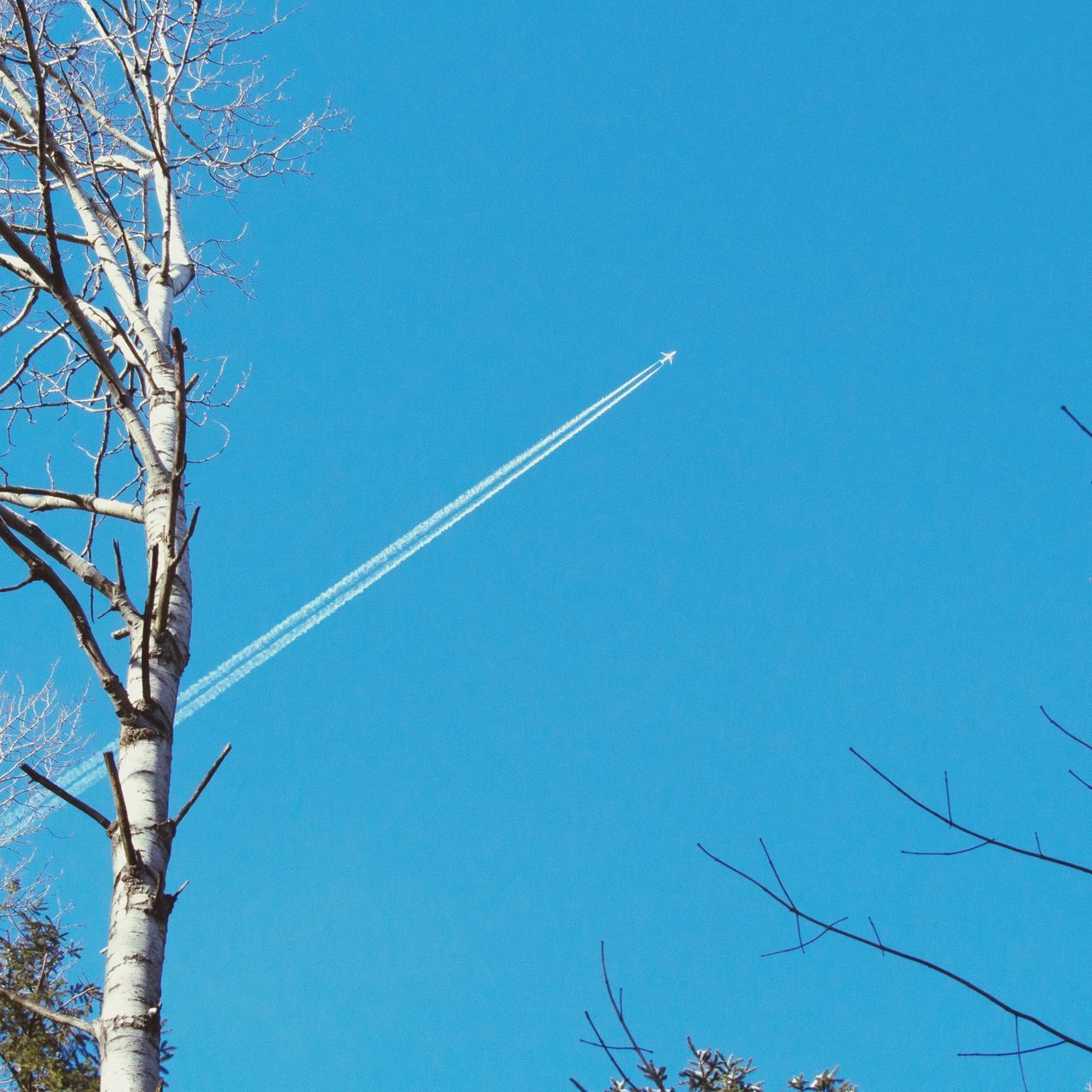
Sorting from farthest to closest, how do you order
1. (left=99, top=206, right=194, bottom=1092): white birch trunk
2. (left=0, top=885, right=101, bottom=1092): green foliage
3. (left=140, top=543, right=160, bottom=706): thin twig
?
1. (left=0, top=885, right=101, bottom=1092): green foliage
2. (left=140, top=543, right=160, bottom=706): thin twig
3. (left=99, top=206, right=194, bottom=1092): white birch trunk

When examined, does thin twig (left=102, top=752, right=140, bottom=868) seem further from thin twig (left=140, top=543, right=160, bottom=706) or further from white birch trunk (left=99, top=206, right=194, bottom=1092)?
thin twig (left=140, top=543, right=160, bottom=706)

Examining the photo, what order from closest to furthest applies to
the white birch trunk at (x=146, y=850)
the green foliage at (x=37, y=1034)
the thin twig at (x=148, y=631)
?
the white birch trunk at (x=146, y=850), the thin twig at (x=148, y=631), the green foliage at (x=37, y=1034)

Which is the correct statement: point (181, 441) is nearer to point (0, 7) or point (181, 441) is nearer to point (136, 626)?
point (136, 626)

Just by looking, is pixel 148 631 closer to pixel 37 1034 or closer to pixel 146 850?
pixel 146 850

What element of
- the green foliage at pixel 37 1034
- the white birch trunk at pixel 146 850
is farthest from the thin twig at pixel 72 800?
the green foliage at pixel 37 1034

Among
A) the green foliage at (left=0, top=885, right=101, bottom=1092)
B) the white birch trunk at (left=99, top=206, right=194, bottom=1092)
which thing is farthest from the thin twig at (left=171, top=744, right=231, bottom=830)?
the green foliage at (left=0, top=885, right=101, bottom=1092)

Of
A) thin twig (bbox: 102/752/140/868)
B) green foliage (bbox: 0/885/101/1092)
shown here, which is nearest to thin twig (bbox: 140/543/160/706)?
thin twig (bbox: 102/752/140/868)

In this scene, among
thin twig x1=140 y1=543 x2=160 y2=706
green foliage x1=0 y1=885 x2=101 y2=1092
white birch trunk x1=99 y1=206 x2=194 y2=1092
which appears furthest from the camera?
green foliage x1=0 y1=885 x2=101 y2=1092

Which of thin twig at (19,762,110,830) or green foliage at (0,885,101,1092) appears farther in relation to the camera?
green foliage at (0,885,101,1092)

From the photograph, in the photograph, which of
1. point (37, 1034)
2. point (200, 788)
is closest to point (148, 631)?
point (200, 788)

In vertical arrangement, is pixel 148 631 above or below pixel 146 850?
above

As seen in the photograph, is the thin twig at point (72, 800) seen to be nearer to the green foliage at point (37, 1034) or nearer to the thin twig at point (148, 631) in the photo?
Answer: the thin twig at point (148, 631)

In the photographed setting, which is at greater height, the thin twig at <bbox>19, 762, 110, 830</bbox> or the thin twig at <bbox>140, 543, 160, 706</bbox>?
the thin twig at <bbox>140, 543, 160, 706</bbox>

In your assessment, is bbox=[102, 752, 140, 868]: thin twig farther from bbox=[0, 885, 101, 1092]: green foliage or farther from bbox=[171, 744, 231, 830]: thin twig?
bbox=[0, 885, 101, 1092]: green foliage
